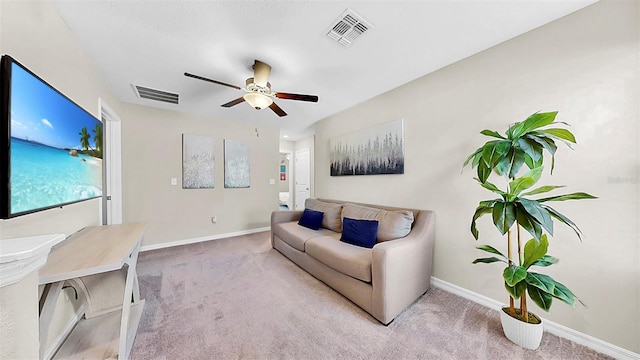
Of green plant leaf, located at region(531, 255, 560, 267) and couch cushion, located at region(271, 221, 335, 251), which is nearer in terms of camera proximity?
green plant leaf, located at region(531, 255, 560, 267)

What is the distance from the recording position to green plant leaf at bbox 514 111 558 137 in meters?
1.32

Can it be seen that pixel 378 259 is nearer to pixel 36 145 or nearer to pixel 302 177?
pixel 36 145

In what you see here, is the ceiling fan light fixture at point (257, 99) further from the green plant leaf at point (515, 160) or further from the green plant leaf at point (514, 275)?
the green plant leaf at point (514, 275)

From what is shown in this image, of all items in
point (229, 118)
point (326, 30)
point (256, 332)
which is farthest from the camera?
point (229, 118)

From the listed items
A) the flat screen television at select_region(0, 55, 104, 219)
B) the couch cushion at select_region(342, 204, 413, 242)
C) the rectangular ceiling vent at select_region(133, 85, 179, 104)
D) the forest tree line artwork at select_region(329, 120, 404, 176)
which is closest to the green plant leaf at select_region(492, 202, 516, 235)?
the couch cushion at select_region(342, 204, 413, 242)

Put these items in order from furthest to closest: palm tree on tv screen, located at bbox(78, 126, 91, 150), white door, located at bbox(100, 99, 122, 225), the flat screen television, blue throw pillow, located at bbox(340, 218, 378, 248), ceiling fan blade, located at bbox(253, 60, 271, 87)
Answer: white door, located at bbox(100, 99, 122, 225)
blue throw pillow, located at bbox(340, 218, 378, 248)
ceiling fan blade, located at bbox(253, 60, 271, 87)
palm tree on tv screen, located at bbox(78, 126, 91, 150)
the flat screen television

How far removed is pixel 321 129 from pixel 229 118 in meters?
1.78

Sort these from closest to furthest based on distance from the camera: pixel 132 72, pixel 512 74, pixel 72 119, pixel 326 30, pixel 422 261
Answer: pixel 72 119 < pixel 326 30 < pixel 512 74 < pixel 422 261 < pixel 132 72

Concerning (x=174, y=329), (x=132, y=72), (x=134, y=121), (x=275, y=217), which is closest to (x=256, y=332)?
(x=174, y=329)

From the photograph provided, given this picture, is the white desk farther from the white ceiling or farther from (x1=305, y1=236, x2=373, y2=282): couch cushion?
the white ceiling

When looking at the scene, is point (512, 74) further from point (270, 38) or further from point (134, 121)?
point (134, 121)

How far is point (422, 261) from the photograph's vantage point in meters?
2.05

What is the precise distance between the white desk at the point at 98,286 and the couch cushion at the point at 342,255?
153 cm

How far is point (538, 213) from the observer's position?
128 cm
